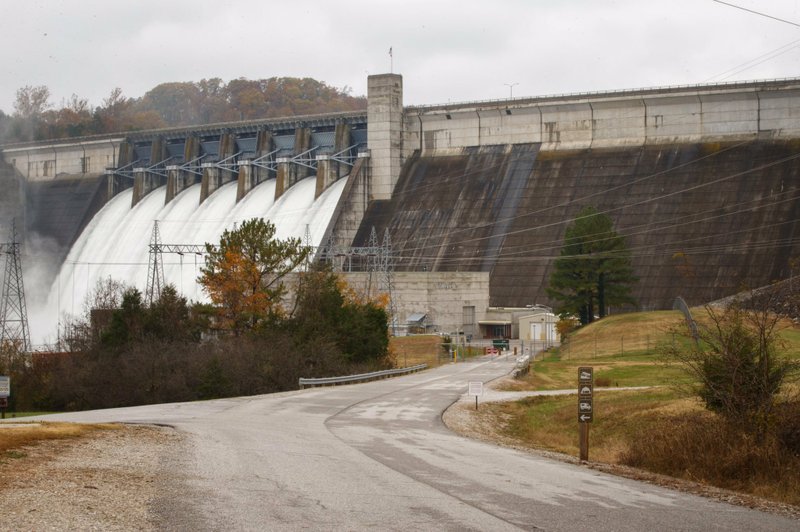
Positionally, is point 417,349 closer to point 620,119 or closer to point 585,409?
point 620,119

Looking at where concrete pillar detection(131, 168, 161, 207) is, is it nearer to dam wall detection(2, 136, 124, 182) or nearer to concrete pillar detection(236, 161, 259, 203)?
dam wall detection(2, 136, 124, 182)

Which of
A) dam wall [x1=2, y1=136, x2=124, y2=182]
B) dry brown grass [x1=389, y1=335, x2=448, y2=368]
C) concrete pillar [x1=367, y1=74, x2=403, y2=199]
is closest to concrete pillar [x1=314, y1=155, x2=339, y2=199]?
concrete pillar [x1=367, y1=74, x2=403, y2=199]

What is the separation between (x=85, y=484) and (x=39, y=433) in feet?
21.7

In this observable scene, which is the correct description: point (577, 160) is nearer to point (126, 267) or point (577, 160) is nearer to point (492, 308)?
point (492, 308)

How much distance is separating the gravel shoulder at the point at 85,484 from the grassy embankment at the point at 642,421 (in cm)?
979

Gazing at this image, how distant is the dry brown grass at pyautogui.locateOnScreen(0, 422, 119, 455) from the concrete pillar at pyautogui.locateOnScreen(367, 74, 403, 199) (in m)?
64.2

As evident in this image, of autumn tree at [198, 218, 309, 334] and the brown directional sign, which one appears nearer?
the brown directional sign

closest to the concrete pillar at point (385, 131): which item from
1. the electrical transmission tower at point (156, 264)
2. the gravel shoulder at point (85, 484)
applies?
the electrical transmission tower at point (156, 264)

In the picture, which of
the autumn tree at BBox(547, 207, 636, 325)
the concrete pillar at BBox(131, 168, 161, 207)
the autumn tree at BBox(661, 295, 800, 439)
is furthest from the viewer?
the concrete pillar at BBox(131, 168, 161, 207)

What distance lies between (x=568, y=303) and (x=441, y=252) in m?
13.5

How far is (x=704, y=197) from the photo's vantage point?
2842 inches

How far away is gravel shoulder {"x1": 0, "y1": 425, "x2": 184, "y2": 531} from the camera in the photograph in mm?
13961

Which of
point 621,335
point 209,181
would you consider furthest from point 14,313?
point 621,335

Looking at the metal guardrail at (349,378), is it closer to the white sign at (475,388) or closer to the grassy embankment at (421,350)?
the grassy embankment at (421,350)
